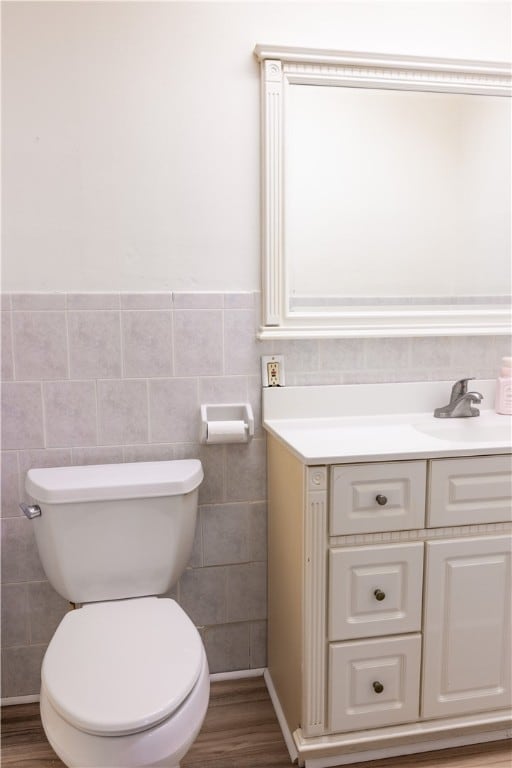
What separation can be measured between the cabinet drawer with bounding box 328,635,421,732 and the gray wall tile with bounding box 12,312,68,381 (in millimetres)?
1072

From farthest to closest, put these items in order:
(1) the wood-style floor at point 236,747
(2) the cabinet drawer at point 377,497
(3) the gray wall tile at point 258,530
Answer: (3) the gray wall tile at point 258,530 < (1) the wood-style floor at point 236,747 < (2) the cabinet drawer at point 377,497

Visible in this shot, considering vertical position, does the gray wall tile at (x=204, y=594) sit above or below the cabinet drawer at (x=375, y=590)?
below

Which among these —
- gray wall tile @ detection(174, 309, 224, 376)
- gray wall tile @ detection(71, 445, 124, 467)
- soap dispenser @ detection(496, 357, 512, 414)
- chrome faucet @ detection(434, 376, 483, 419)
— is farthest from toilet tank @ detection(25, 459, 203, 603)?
soap dispenser @ detection(496, 357, 512, 414)

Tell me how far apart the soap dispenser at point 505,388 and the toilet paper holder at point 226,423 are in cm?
81

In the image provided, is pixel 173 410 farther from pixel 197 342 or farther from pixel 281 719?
pixel 281 719

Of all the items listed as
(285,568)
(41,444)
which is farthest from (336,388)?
(41,444)

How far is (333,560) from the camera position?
1.49 meters

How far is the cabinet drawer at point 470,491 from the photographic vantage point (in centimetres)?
153

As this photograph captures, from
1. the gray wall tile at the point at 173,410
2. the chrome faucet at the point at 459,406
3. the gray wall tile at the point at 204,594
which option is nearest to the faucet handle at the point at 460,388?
→ the chrome faucet at the point at 459,406

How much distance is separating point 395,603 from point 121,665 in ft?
2.24

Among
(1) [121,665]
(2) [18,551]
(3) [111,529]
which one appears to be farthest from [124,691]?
(2) [18,551]

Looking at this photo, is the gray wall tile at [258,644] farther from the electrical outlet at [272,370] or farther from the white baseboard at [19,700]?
the electrical outlet at [272,370]

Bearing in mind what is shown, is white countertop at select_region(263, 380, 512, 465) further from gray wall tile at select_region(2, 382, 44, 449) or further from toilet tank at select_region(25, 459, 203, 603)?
gray wall tile at select_region(2, 382, 44, 449)

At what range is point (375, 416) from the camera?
1.93m
